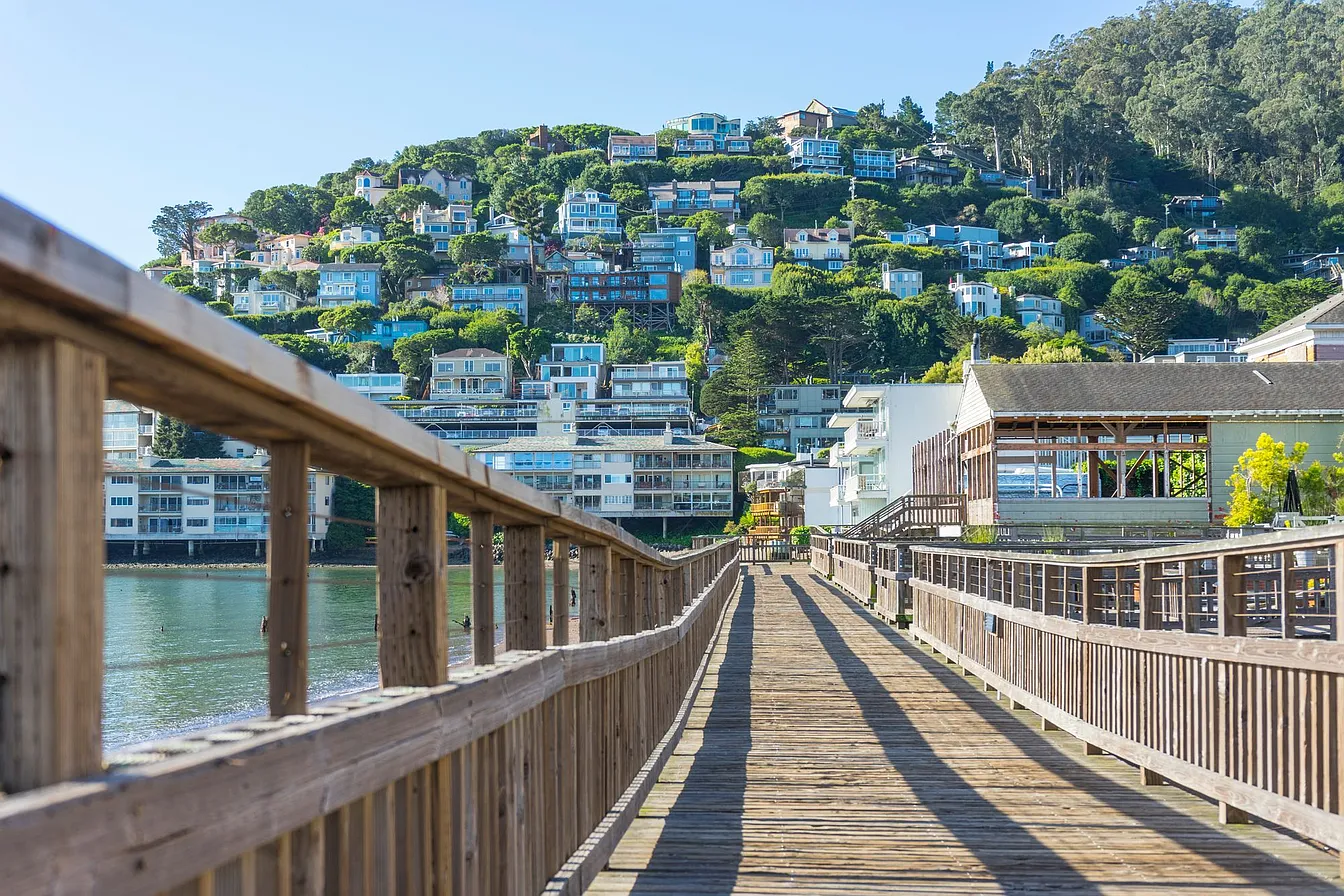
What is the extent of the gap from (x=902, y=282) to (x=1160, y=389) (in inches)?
5440

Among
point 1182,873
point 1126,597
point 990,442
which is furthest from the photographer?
point 990,442

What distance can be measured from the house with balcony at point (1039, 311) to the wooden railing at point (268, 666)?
16948cm

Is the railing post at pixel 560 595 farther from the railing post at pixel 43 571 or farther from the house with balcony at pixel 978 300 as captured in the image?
the house with balcony at pixel 978 300

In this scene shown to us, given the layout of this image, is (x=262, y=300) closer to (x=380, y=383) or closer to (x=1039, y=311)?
(x=380, y=383)

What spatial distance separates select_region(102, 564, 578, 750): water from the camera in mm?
27594

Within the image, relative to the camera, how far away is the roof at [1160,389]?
135ft

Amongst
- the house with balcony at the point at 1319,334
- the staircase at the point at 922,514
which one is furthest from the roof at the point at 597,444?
the staircase at the point at 922,514

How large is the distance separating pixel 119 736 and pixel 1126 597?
21787 millimetres

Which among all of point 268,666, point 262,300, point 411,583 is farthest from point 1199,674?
point 262,300

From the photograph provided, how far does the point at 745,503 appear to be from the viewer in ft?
357

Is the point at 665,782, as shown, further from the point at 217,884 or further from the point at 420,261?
the point at 420,261

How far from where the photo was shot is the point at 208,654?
57.5 ft

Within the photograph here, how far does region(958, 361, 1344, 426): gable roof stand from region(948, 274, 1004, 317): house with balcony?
4793 inches

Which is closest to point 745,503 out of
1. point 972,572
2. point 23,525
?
point 972,572
